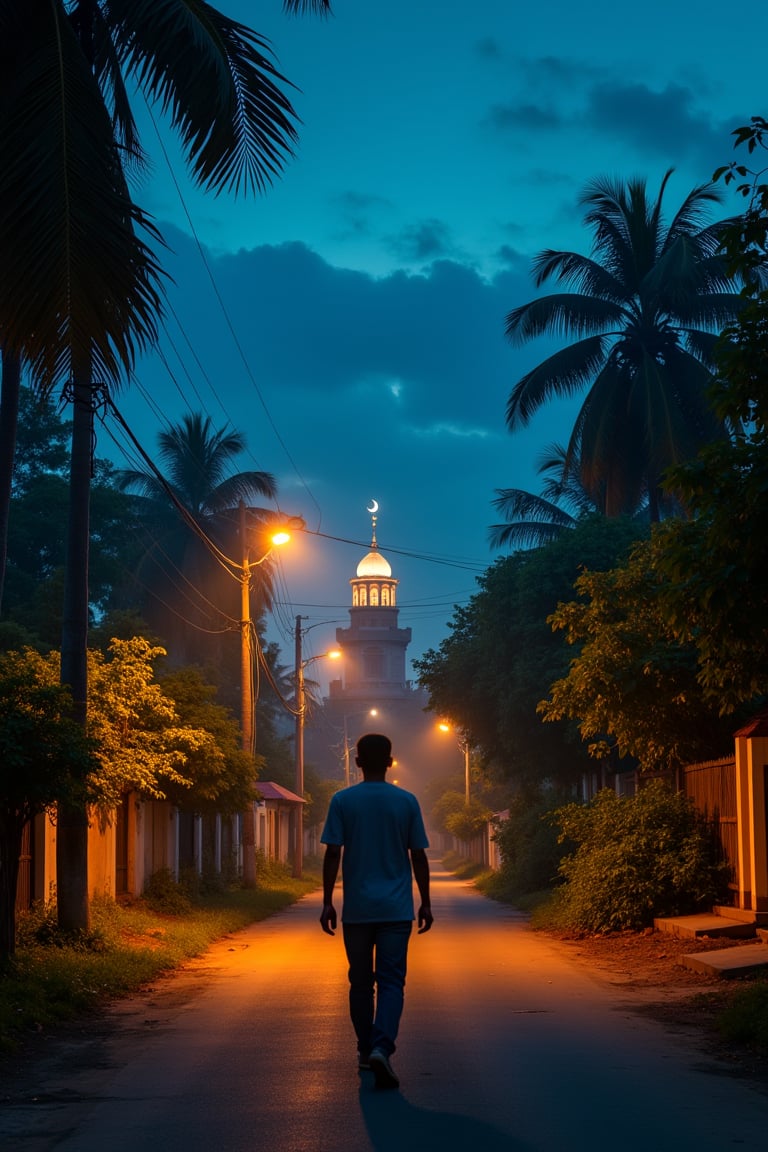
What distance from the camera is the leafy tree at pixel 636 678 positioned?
791 inches

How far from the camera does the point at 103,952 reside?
54.5ft

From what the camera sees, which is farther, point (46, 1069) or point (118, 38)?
point (118, 38)

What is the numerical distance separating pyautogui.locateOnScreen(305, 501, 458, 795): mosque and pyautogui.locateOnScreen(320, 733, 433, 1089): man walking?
125426mm

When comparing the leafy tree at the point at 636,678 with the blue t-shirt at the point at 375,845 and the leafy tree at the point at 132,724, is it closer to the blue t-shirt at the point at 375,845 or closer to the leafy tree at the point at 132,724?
the leafy tree at the point at 132,724

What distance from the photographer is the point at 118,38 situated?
14531 mm

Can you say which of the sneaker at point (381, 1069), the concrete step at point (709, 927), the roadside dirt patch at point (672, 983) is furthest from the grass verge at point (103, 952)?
the concrete step at point (709, 927)

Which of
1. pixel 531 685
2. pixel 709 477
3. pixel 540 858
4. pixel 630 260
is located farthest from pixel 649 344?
pixel 709 477

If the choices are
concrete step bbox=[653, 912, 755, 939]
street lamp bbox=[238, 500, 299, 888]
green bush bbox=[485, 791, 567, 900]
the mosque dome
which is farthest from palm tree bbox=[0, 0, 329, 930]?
the mosque dome

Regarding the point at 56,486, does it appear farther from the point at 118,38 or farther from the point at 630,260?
the point at 118,38

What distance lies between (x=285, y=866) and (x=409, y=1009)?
37009 millimetres

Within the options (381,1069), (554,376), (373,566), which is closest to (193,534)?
(554,376)

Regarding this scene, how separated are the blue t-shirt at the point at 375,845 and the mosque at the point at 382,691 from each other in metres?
125

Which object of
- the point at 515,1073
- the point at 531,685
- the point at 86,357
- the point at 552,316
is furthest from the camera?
the point at 552,316

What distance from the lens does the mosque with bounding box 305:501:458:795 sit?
444 feet
